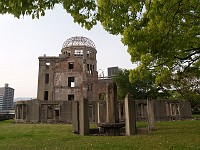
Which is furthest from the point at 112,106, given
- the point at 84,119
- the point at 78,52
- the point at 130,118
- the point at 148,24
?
the point at 78,52

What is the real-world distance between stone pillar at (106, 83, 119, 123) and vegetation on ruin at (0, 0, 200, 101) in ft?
5.20

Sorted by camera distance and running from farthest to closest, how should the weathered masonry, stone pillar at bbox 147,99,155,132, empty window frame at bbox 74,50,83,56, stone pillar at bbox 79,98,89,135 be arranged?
1. empty window frame at bbox 74,50,83,56
2. the weathered masonry
3. stone pillar at bbox 147,99,155,132
4. stone pillar at bbox 79,98,89,135

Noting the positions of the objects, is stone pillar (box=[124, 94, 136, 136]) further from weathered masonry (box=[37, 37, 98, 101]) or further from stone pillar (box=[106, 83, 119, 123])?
weathered masonry (box=[37, 37, 98, 101])

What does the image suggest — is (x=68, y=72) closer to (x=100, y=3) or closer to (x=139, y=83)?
(x=139, y=83)

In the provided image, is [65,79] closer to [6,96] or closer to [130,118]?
[130,118]

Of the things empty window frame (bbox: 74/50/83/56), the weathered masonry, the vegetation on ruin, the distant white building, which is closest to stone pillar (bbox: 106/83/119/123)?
the vegetation on ruin

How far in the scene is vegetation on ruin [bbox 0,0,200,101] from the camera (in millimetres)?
5696

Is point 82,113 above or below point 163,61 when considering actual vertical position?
below

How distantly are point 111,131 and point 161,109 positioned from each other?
53.2 feet

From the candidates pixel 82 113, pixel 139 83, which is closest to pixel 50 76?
pixel 139 83

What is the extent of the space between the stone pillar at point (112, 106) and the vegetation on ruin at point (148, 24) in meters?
1.58

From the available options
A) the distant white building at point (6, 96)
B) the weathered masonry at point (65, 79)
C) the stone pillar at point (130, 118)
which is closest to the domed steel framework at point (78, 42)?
the weathered masonry at point (65, 79)

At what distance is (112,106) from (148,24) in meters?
5.79

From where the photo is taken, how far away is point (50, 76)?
42.2m
